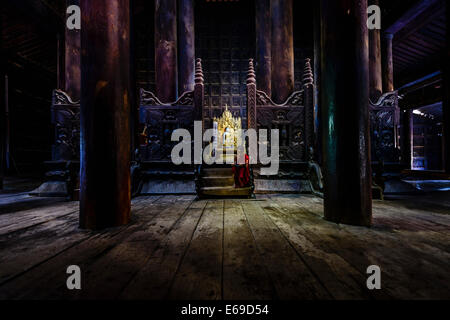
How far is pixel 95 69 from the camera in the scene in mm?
2316

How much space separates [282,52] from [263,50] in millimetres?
1208

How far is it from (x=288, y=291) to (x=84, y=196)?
7.56ft

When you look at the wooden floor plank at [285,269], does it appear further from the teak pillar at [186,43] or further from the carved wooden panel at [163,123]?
the teak pillar at [186,43]

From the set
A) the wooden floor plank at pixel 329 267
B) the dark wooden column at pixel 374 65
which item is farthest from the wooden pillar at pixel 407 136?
the wooden floor plank at pixel 329 267

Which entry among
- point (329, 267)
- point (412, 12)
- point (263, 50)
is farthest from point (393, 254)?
point (412, 12)

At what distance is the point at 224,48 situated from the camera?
34.8ft

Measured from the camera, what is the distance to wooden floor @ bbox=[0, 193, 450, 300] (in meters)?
1.06

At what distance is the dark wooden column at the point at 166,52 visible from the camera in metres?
5.96

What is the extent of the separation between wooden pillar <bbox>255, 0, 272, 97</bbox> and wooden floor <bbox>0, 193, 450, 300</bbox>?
17.5 feet

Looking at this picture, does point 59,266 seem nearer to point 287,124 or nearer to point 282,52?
point 287,124

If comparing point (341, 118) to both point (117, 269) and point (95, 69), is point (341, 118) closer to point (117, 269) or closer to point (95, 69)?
point (117, 269)

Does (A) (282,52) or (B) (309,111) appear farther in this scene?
(A) (282,52)

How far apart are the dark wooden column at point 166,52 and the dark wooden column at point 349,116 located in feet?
14.9
